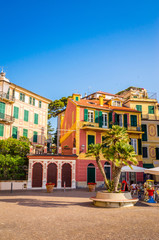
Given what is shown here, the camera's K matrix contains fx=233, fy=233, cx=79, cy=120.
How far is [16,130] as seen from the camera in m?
29.9

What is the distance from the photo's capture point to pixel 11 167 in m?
25.3

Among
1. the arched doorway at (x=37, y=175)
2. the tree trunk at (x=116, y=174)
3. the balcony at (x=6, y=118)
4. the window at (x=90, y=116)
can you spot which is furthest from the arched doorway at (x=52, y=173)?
the tree trunk at (x=116, y=174)

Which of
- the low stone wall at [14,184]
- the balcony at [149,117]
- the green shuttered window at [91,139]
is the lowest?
the low stone wall at [14,184]

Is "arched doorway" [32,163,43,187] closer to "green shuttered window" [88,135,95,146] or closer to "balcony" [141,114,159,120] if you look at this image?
"green shuttered window" [88,135,95,146]

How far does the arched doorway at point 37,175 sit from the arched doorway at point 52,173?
0.90m

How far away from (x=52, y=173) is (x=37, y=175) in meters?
→ 1.70

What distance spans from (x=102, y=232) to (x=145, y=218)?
120 inches

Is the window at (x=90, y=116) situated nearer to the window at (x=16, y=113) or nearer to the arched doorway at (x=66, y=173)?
the arched doorway at (x=66, y=173)

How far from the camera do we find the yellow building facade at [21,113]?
28.7 m

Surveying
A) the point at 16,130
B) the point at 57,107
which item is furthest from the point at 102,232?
the point at 57,107

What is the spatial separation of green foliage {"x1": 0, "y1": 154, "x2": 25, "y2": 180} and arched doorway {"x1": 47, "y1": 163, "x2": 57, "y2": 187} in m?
2.88

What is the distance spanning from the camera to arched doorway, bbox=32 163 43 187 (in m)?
25.9

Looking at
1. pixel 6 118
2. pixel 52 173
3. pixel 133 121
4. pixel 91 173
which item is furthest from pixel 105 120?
pixel 6 118

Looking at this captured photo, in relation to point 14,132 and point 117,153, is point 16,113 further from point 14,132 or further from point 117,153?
point 117,153
